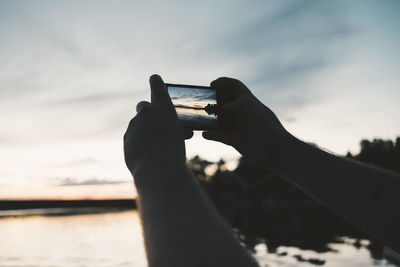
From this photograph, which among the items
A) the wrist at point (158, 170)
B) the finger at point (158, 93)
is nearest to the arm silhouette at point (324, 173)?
the finger at point (158, 93)

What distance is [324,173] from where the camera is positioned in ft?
4.78

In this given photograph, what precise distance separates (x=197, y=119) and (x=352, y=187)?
1.03 meters

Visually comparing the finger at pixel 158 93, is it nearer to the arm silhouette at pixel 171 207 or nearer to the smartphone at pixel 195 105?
the arm silhouette at pixel 171 207

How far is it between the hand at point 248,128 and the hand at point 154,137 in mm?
673

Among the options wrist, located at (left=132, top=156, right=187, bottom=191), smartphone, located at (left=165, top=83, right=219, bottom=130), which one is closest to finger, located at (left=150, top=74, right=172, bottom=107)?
wrist, located at (left=132, top=156, right=187, bottom=191)

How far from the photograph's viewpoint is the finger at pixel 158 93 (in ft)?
3.97

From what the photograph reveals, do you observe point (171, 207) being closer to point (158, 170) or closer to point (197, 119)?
point (158, 170)

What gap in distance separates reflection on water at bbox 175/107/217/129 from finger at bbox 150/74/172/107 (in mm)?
729

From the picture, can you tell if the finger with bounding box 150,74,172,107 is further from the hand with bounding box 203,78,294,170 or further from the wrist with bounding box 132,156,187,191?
the hand with bounding box 203,78,294,170

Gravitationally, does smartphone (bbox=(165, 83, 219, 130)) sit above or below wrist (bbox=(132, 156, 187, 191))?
above

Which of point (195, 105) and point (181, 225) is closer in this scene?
point (181, 225)

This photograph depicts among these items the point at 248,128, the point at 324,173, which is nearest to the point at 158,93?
the point at 248,128

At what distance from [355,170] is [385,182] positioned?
0.13 m

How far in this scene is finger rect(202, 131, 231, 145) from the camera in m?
1.99
